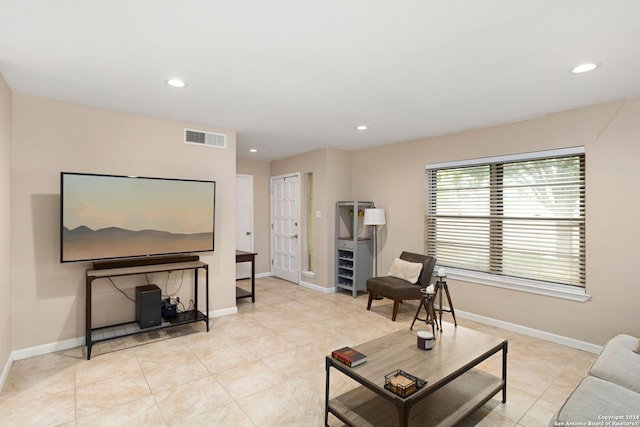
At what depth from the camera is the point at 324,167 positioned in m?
5.41

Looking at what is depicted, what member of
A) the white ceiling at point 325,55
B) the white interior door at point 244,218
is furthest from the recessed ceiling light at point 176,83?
the white interior door at point 244,218

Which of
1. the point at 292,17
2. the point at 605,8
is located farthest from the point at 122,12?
the point at 605,8

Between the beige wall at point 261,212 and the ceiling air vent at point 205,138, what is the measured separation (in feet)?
7.44

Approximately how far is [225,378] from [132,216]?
1888 mm

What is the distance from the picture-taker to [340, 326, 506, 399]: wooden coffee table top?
1.94 metres

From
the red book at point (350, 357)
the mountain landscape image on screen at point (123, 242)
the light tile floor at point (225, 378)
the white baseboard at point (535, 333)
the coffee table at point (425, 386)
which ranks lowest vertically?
the light tile floor at point (225, 378)

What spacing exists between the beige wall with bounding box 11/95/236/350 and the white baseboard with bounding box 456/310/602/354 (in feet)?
12.5

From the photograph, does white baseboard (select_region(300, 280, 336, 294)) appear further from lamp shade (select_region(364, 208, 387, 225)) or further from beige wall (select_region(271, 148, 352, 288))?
lamp shade (select_region(364, 208, 387, 225))

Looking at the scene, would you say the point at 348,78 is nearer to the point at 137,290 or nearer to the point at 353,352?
the point at 353,352

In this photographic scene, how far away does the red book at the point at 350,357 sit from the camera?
2025mm

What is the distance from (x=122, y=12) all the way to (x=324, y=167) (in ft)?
12.6

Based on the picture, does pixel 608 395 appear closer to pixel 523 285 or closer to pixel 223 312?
pixel 523 285

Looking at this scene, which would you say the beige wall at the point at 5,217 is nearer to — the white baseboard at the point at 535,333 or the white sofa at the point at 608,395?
the white sofa at the point at 608,395

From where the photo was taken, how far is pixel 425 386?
181 cm
